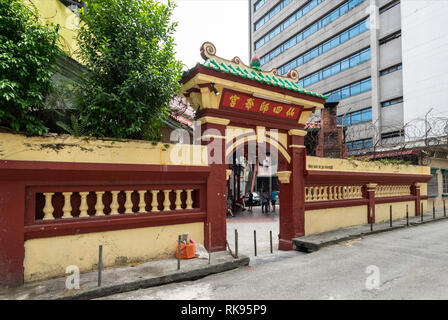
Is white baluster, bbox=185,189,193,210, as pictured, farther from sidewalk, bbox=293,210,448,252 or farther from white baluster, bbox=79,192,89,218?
sidewalk, bbox=293,210,448,252

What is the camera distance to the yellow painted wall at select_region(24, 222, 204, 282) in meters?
4.53

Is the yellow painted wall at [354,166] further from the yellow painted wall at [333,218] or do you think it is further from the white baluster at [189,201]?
the white baluster at [189,201]

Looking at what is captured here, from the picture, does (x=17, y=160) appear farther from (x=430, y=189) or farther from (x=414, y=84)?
(x=414, y=84)

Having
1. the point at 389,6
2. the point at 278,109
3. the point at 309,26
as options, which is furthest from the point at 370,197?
the point at 309,26

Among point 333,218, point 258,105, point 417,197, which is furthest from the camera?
point 417,197

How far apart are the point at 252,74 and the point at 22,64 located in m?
5.19

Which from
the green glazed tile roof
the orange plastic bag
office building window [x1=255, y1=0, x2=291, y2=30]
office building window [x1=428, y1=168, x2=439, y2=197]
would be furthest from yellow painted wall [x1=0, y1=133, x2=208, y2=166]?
office building window [x1=255, y1=0, x2=291, y2=30]

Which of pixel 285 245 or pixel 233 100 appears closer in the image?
pixel 233 100

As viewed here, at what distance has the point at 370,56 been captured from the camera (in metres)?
30.2

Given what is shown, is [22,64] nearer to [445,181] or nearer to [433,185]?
[433,185]

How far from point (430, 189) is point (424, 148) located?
3058 mm

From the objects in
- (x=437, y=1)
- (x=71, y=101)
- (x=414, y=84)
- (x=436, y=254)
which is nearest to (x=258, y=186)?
(x=414, y=84)

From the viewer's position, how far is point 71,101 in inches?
217

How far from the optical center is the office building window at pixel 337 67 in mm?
31266
